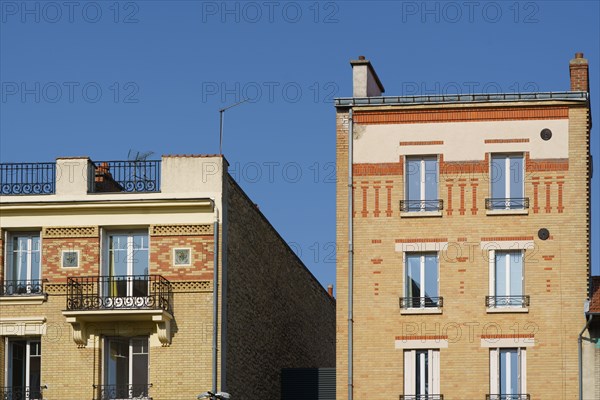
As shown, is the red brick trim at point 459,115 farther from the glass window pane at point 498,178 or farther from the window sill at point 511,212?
the window sill at point 511,212

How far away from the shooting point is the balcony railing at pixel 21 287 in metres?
40.4

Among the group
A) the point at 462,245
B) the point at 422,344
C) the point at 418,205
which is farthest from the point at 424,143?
the point at 422,344

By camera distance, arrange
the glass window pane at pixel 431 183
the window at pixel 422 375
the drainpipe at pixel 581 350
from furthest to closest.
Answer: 1. the glass window pane at pixel 431 183
2. the window at pixel 422 375
3. the drainpipe at pixel 581 350

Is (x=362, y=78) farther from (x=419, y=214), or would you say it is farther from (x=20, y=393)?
(x=20, y=393)

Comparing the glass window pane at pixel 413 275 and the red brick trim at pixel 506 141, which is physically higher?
the red brick trim at pixel 506 141

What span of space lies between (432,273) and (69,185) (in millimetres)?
10580

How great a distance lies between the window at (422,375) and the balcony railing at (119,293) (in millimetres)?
6862

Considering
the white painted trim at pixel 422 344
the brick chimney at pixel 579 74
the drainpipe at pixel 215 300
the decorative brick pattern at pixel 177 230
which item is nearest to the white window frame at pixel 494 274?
the white painted trim at pixel 422 344

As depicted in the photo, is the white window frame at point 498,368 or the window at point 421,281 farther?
the window at point 421,281

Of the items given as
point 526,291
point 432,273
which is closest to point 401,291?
point 432,273

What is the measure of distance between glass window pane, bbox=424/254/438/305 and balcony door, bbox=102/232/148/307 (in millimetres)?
7910

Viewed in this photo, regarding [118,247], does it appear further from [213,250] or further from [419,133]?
[419,133]

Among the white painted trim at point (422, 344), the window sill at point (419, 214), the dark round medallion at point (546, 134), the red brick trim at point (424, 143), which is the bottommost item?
the white painted trim at point (422, 344)

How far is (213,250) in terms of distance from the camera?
39.8 meters
